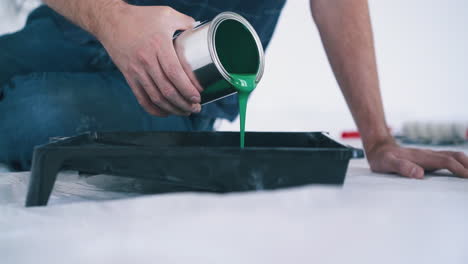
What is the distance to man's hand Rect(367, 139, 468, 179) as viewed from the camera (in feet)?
2.57

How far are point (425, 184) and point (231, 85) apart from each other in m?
0.37

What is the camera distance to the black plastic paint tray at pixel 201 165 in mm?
520

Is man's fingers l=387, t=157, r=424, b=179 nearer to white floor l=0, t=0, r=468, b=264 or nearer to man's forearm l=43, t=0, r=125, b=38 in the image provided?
white floor l=0, t=0, r=468, b=264

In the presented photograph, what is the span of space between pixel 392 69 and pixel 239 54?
297cm

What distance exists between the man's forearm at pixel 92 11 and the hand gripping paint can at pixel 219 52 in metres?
0.16

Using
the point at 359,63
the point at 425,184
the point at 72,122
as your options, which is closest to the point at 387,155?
the point at 425,184

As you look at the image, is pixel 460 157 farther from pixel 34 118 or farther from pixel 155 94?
pixel 34 118

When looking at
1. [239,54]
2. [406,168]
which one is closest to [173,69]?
[239,54]

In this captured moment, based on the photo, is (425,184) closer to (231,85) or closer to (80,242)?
(231,85)

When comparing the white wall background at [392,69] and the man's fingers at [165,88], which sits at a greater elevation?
the man's fingers at [165,88]

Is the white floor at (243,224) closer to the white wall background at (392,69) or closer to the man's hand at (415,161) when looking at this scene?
the man's hand at (415,161)

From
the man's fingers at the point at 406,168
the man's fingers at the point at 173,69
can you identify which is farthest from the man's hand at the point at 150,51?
the man's fingers at the point at 406,168

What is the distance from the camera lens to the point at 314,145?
782mm

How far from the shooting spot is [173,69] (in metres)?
0.64
